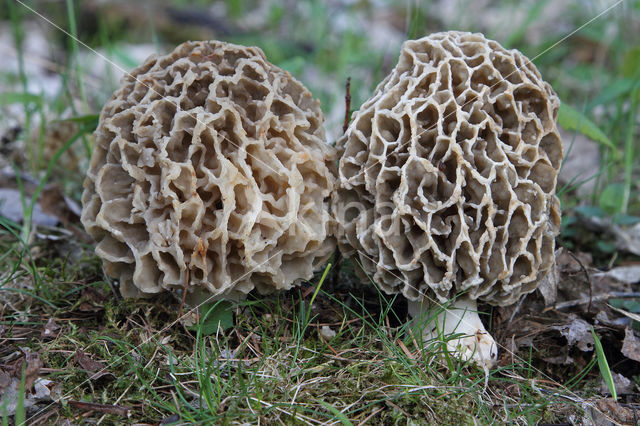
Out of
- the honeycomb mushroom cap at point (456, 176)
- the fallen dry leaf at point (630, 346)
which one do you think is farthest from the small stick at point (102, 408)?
the fallen dry leaf at point (630, 346)

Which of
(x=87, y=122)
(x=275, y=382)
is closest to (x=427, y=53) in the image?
(x=275, y=382)

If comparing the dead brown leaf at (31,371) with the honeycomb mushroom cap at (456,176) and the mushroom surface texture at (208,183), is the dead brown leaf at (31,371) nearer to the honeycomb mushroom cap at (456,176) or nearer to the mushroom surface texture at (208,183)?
the mushroom surface texture at (208,183)

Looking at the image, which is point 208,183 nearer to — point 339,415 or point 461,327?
point 339,415

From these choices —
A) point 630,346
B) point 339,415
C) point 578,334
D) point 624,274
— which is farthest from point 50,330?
point 624,274

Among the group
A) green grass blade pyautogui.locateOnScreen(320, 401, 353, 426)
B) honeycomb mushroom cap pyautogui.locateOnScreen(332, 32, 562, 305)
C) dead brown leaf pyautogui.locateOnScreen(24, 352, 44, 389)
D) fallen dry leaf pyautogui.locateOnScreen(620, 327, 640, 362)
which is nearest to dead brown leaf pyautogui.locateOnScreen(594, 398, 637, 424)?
fallen dry leaf pyautogui.locateOnScreen(620, 327, 640, 362)

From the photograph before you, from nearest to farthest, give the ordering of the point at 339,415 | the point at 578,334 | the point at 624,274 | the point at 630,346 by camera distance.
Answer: the point at 339,415 → the point at 630,346 → the point at 578,334 → the point at 624,274

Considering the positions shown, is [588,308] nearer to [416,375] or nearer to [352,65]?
[416,375]
